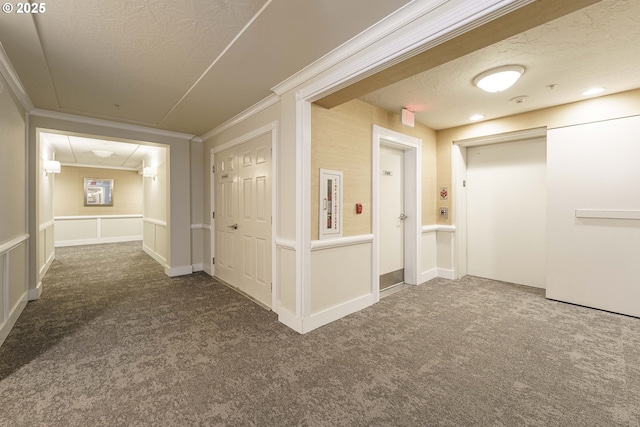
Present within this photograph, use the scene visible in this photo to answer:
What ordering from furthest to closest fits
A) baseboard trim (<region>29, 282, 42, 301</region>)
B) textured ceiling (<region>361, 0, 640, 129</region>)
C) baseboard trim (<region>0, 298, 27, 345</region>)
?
baseboard trim (<region>29, 282, 42, 301</region>) → baseboard trim (<region>0, 298, 27, 345</region>) → textured ceiling (<region>361, 0, 640, 129</region>)

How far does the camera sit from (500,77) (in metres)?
2.48

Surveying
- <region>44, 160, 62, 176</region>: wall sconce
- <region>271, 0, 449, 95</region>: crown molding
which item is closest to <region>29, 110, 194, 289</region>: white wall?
<region>44, 160, 62, 176</region>: wall sconce

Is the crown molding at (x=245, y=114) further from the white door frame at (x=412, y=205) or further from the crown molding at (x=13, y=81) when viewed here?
the crown molding at (x=13, y=81)

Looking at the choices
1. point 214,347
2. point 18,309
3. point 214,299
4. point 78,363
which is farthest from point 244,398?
point 18,309

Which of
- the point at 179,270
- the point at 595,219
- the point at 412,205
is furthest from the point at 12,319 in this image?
the point at 595,219

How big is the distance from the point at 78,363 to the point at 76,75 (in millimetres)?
2580

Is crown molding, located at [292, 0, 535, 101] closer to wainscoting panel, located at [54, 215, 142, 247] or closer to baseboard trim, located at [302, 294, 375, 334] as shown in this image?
baseboard trim, located at [302, 294, 375, 334]

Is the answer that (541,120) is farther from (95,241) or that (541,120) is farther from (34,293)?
(95,241)

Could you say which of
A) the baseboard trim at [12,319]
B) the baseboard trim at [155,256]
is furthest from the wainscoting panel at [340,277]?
the baseboard trim at [155,256]

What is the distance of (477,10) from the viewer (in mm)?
1501

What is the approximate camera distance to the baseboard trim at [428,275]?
14.0ft

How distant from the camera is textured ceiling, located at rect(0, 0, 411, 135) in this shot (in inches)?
68.9

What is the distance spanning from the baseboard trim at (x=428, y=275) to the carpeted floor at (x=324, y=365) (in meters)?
0.76

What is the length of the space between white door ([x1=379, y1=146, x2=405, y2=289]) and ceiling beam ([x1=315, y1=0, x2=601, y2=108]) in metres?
1.67
